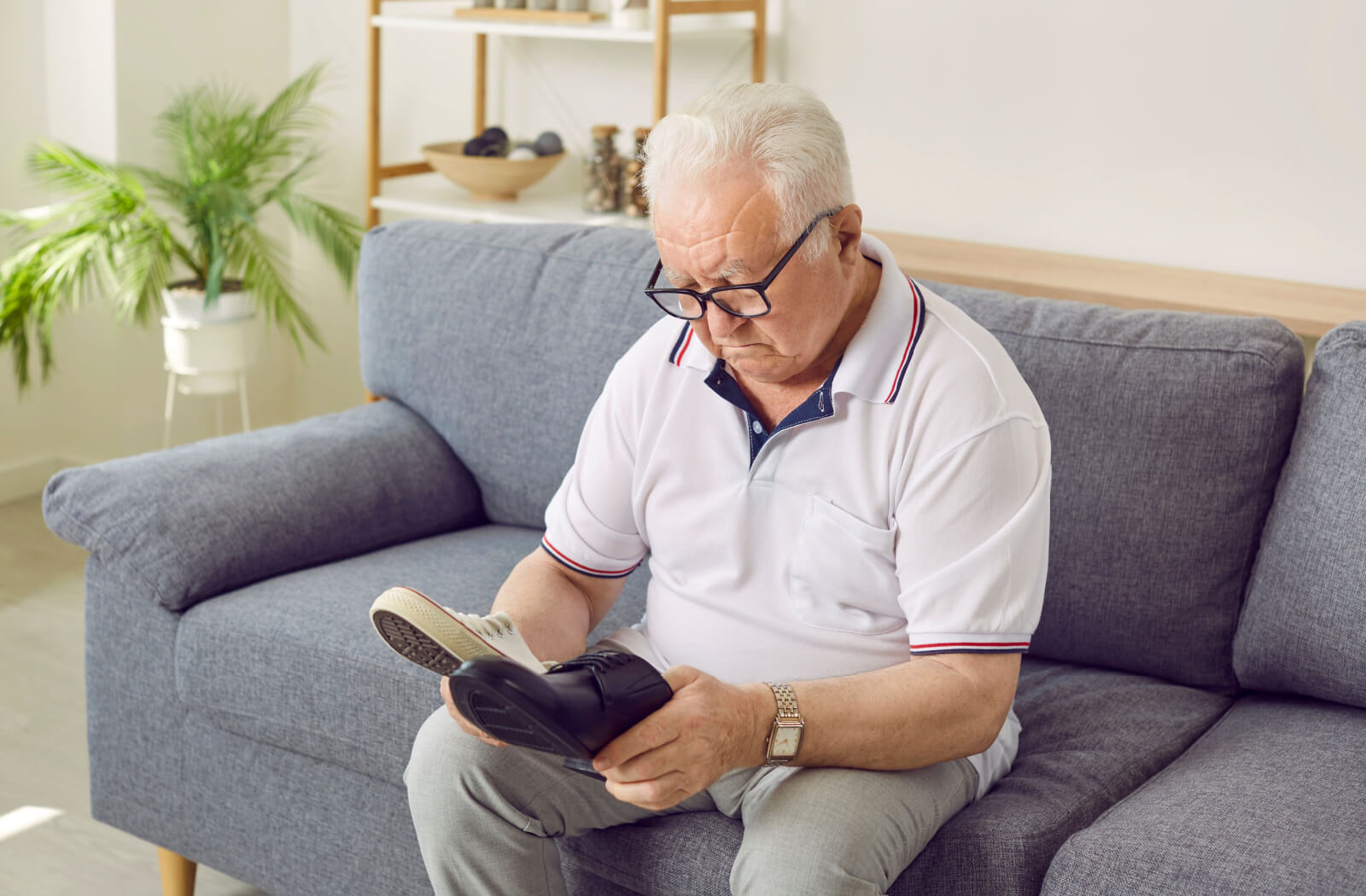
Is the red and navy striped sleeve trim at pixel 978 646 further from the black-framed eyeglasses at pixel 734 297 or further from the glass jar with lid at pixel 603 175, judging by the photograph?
the glass jar with lid at pixel 603 175

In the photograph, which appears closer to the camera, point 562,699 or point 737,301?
point 562,699

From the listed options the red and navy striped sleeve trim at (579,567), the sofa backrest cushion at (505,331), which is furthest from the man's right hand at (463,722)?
the sofa backrest cushion at (505,331)

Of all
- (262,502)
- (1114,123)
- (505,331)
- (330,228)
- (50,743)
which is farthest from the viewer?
(330,228)

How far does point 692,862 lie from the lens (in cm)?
127

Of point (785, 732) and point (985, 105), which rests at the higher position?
point (985, 105)

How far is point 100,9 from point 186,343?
0.82 metres

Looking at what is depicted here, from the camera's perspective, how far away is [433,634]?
109 cm

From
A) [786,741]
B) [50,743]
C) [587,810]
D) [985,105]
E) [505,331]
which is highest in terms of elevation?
[985,105]

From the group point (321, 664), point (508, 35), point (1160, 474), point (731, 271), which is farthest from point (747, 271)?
point (508, 35)

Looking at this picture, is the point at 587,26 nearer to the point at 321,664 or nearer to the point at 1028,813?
the point at 321,664

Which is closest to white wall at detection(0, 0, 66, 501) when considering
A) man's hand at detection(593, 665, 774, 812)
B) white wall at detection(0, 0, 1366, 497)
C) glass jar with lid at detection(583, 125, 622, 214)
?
white wall at detection(0, 0, 1366, 497)

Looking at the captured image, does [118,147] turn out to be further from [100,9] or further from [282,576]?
[282,576]

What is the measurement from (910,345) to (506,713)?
0.51 meters

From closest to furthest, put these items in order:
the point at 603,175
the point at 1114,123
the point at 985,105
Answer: the point at 1114,123 < the point at 985,105 < the point at 603,175
